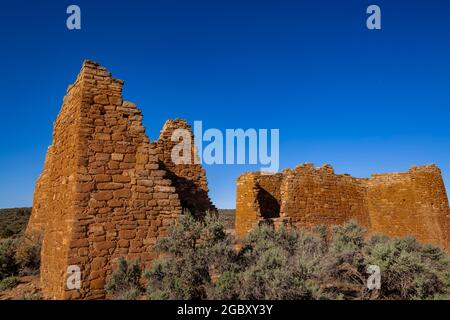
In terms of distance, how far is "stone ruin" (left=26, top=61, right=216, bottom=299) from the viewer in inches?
259

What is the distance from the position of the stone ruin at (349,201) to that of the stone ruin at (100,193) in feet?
21.4

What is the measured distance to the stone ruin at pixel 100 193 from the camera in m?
6.57

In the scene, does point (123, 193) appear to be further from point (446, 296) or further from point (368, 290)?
point (446, 296)

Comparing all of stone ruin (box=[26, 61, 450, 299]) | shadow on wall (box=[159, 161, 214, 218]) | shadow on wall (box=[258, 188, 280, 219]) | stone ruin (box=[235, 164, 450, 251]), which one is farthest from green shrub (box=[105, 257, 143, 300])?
shadow on wall (box=[258, 188, 280, 219])

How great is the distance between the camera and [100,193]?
6.92 m

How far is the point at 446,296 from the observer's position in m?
6.75

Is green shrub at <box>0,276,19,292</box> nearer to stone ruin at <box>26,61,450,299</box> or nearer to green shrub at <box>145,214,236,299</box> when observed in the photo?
stone ruin at <box>26,61,450,299</box>

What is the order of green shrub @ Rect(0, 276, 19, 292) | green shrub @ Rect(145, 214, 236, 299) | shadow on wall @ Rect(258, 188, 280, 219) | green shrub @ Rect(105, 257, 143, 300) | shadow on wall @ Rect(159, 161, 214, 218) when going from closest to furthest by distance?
green shrub @ Rect(145, 214, 236, 299)
green shrub @ Rect(105, 257, 143, 300)
green shrub @ Rect(0, 276, 19, 292)
shadow on wall @ Rect(159, 161, 214, 218)
shadow on wall @ Rect(258, 188, 280, 219)

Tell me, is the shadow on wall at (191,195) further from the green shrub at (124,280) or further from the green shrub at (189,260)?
the green shrub at (124,280)

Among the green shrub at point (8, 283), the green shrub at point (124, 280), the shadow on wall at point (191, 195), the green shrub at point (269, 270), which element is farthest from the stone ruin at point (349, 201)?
the green shrub at point (8, 283)

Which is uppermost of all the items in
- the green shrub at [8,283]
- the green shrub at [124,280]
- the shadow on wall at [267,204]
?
the shadow on wall at [267,204]

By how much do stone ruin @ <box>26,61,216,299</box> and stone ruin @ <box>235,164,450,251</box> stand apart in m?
6.52

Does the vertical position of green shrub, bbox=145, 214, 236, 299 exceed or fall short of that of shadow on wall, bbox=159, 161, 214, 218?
it falls short
